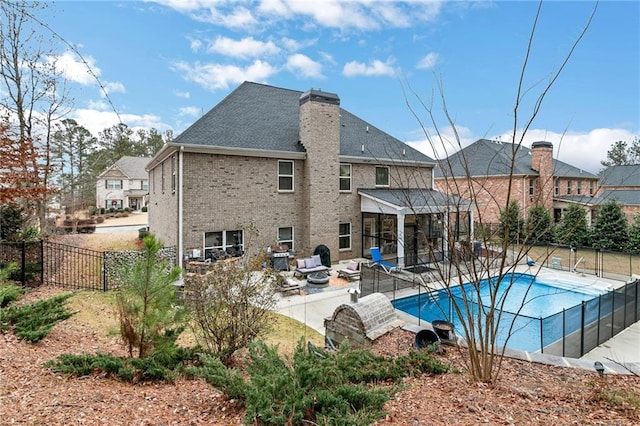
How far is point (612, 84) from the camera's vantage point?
6.03 metres

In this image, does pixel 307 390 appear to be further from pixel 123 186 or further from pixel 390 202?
pixel 123 186

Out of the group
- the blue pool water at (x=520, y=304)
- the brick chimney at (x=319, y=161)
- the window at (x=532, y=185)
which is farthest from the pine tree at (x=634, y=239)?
the brick chimney at (x=319, y=161)

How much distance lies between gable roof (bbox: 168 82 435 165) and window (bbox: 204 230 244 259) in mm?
3626

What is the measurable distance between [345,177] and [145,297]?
45.6ft

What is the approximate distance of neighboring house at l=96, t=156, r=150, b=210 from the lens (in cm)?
4825

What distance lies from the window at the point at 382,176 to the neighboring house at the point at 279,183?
6cm

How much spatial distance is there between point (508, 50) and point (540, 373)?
186 inches

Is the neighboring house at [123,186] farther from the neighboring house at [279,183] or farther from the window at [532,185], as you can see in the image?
the window at [532,185]

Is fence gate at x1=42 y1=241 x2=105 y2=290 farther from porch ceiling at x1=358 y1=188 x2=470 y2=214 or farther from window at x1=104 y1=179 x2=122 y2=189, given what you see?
window at x1=104 y1=179 x2=122 y2=189

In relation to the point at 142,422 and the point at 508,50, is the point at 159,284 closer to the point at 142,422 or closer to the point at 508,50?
the point at 142,422

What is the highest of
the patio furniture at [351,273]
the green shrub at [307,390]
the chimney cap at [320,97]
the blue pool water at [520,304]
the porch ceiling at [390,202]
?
the chimney cap at [320,97]

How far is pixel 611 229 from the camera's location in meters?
22.9

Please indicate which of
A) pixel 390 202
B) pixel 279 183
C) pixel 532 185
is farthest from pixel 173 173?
pixel 532 185

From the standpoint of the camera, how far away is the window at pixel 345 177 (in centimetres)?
1780
